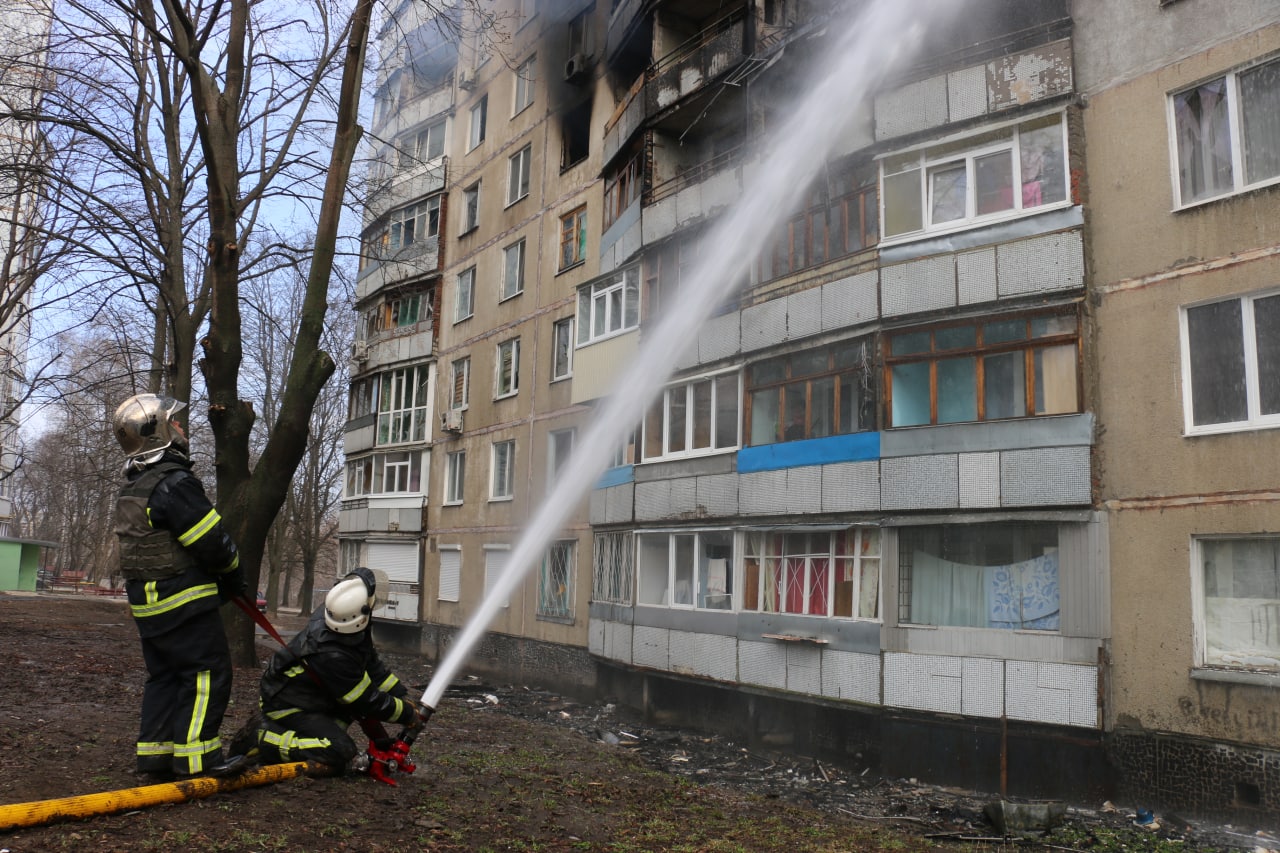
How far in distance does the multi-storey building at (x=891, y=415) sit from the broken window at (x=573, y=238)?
126cm

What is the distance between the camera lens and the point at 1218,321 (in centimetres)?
1142

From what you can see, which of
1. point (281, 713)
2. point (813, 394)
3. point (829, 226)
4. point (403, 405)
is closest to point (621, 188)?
point (829, 226)

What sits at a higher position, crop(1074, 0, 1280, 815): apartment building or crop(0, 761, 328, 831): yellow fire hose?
crop(1074, 0, 1280, 815): apartment building

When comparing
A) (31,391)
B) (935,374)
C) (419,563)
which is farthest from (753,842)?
(419,563)

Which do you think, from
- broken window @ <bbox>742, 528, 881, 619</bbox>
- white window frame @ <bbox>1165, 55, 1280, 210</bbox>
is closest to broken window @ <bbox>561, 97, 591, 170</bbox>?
broken window @ <bbox>742, 528, 881, 619</bbox>

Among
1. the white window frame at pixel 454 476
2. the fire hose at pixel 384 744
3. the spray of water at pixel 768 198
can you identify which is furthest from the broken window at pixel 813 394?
the white window frame at pixel 454 476

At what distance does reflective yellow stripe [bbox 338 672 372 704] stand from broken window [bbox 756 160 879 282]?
1066cm

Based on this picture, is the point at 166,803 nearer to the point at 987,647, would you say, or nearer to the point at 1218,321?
the point at 987,647

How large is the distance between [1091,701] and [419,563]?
22.8 metres

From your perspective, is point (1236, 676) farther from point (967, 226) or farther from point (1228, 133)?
point (967, 226)

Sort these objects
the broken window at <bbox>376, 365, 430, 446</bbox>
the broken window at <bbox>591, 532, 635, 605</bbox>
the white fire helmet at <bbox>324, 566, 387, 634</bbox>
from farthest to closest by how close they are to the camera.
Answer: the broken window at <bbox>376, 365, 430, 446</bbox> → the broken window at <bbox>591, 532, 635, 605</bbox> → the white fire helmet at <bbox>324, 566, 387, 634</bbox>

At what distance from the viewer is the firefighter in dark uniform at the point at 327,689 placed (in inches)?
263

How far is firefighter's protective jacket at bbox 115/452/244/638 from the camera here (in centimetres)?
596

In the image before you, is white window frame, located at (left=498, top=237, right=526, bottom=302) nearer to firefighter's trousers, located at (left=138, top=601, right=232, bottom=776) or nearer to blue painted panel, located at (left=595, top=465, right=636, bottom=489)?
blue painted panel, located at (left=595, top=465, right=636, bottom=489)
